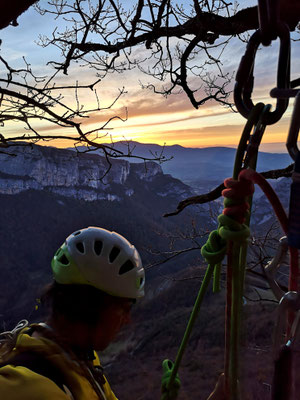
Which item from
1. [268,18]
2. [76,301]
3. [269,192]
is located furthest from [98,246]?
[268,18]

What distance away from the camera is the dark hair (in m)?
1.26

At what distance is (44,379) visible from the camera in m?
0.93

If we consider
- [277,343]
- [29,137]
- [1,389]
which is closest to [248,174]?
[277,343]

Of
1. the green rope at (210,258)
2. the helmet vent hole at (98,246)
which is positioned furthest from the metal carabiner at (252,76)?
the helmet vent hole at (98,246)

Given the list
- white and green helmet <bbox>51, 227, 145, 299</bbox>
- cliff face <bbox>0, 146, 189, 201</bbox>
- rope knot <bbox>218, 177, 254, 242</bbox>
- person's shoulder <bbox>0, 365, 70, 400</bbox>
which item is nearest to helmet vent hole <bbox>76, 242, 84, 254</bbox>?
white and green helmet <bbox>51, 227, 145, 299</bbox>

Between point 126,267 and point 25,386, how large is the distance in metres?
0.74

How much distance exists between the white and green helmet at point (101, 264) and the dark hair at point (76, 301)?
0.02 meters

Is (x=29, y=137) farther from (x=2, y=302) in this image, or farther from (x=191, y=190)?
(x=191, y=190)

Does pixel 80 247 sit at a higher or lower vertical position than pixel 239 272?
lower

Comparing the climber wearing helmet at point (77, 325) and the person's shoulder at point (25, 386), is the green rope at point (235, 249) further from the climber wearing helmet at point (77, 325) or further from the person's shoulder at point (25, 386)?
the person's shoulder at point (25, 386)

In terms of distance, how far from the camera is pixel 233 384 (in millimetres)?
776

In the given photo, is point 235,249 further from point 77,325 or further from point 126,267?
point 126,267

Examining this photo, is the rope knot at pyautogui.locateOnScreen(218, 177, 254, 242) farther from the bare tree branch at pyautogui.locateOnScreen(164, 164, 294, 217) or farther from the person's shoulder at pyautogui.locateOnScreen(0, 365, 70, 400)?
the bare tree branch at pyautogui.locateOnScreen(164, 164, 294, 217)

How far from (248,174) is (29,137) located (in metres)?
3.61
